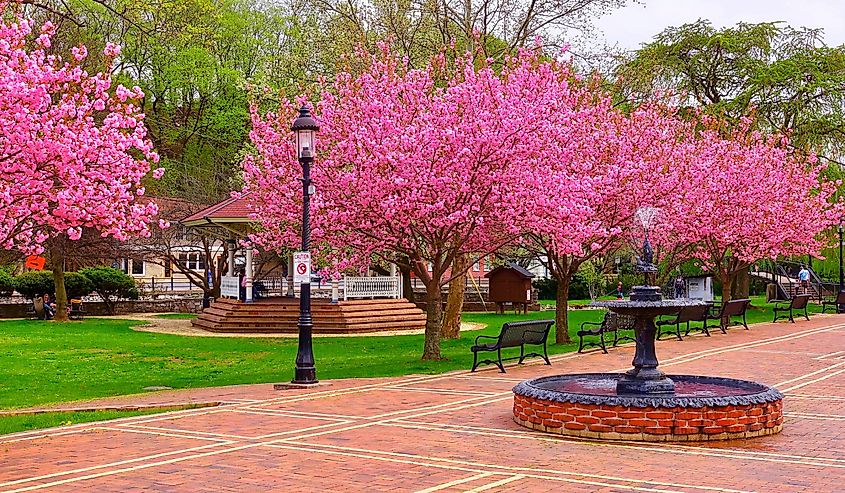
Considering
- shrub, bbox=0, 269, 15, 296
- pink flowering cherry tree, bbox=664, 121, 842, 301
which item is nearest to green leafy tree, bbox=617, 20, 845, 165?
pink flowering cherry tree, bbox=664, 121, 842, 301

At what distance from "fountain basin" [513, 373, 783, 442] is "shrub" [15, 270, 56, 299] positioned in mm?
29997

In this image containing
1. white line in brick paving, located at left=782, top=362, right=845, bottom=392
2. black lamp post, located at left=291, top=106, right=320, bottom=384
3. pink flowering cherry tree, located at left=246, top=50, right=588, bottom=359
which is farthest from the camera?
pink flowering cherry tree, located at left=246, top=50, right=588, bottom=359

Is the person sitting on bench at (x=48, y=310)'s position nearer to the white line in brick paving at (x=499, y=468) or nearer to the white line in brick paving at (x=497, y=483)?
the white line in brick paving at (x=499, y=468)

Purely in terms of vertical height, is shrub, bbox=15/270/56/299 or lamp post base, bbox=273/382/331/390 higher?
shrub, bbox=15/270/56/299

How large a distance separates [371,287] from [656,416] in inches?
956

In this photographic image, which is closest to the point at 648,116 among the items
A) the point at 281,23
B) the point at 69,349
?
the point at 69,349

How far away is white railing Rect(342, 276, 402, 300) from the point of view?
3416cm

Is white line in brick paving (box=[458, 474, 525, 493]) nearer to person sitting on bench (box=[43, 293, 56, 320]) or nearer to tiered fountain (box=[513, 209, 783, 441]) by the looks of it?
tiered fountain (box=[513, 209, 783, 441])

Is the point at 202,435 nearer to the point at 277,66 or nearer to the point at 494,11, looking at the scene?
the point at 494,11

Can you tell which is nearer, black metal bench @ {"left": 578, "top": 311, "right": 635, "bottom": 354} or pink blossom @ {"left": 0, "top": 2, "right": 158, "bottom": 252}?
pink blossom @ {"left": 0, "top": 2, "right": 158, "bottom": 252}

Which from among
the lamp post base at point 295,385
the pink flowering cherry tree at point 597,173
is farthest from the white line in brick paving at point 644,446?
the pink flowering cherry tree at point 597,173

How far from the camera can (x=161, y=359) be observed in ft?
75.6

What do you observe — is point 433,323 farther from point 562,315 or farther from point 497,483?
point 497,483

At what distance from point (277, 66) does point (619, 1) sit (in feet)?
46.8
